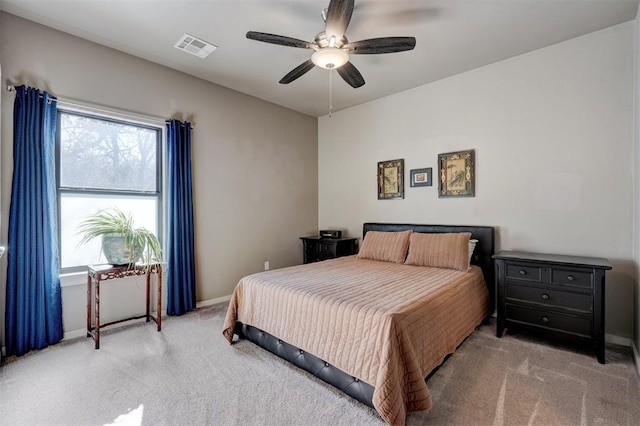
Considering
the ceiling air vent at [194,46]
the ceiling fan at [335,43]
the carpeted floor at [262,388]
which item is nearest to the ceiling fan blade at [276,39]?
the ceiling fan at [335,43]

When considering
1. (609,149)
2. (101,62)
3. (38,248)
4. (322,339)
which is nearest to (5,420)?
(38,248)

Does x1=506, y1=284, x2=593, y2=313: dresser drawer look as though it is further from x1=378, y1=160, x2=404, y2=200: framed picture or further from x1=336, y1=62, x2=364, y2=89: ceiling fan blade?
x1=336, y1=62, x2=364, y2=89: ceiling fan blade

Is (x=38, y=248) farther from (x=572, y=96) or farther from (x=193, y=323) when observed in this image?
(x=572, y=96)

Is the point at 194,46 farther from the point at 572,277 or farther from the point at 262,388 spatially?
the point at 572,277

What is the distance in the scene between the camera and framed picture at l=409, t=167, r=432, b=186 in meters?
3.81

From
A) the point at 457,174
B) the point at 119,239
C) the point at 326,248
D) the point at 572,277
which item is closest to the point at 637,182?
the point at 572,277

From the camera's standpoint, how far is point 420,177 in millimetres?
3887

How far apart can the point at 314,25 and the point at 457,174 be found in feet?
7.52

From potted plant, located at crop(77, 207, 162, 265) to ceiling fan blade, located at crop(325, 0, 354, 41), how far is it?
95.5 inches

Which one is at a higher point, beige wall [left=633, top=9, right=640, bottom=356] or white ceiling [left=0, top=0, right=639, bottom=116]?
white ceiling [left=0, top=0, right=639, bottom=116]

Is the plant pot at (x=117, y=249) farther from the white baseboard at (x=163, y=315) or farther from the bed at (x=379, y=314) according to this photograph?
the bed at (x=379, y=314)

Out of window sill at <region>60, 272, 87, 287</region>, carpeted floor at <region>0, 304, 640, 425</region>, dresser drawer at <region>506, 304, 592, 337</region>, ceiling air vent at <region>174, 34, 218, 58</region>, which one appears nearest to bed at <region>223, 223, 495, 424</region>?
carpeted floor at <region>0, 304, 640, 425</region>

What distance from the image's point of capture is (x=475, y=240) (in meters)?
3.30

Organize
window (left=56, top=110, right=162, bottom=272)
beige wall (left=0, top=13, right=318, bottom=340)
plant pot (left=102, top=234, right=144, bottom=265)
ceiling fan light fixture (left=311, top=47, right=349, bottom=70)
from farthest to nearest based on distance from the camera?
window (left=56, top=110, right=162, bottom=272)
plant pot (left=102, top=234, right=144, bottom=265)
beige wall (left=0, top=13, right=318, bottom=340)
ceiling fan light fixture (left=311, top=47, right=349, bottom=70)
